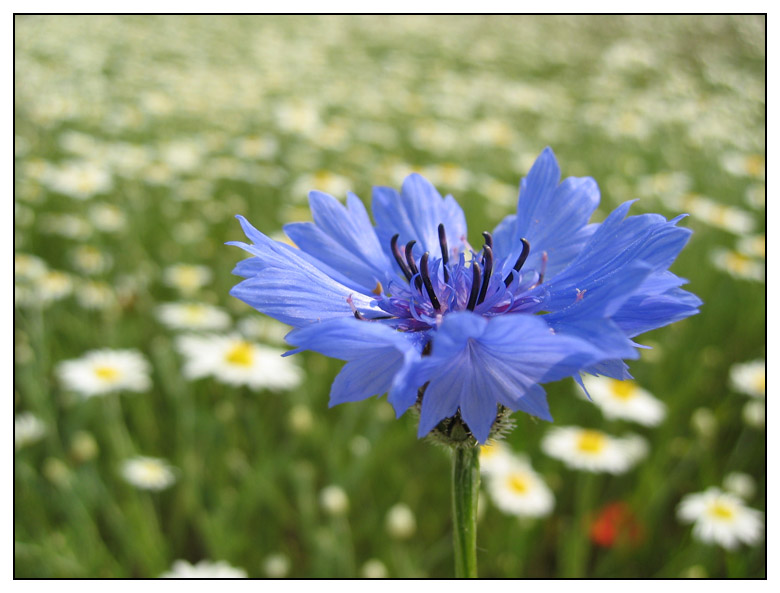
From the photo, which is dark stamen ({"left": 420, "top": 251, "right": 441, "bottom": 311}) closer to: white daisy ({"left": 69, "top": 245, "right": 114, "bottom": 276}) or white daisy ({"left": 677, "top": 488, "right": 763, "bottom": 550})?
white daisy ({"left": 677, "top": 488, "right": 763, "bottom": 550})

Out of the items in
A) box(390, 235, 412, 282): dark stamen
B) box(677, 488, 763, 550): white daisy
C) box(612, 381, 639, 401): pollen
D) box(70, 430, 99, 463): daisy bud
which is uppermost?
box(390, 235, 412, 282): dark stamen

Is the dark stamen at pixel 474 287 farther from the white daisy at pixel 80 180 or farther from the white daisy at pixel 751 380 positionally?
the white daisy at pixel 80 180

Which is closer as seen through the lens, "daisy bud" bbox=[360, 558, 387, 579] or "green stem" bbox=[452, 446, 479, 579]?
"green stem" bbox=[452, 446, 479, 579]

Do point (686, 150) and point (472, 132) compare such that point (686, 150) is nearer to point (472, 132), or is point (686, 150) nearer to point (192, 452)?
point (472, 132)

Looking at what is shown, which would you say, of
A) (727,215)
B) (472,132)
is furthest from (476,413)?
(472,132)

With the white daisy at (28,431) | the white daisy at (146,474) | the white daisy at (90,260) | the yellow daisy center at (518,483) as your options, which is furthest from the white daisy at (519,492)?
the white daisy at (90,260)

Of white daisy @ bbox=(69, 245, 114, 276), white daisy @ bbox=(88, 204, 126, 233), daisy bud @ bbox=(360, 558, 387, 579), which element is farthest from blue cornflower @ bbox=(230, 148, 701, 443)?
white daisy @ bbox=(88, 204, 126, 233)

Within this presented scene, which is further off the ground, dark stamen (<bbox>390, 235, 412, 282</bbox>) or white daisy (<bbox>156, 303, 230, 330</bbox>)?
dark stamen (<bbox>390, 235, 412, 282</bbox>)
